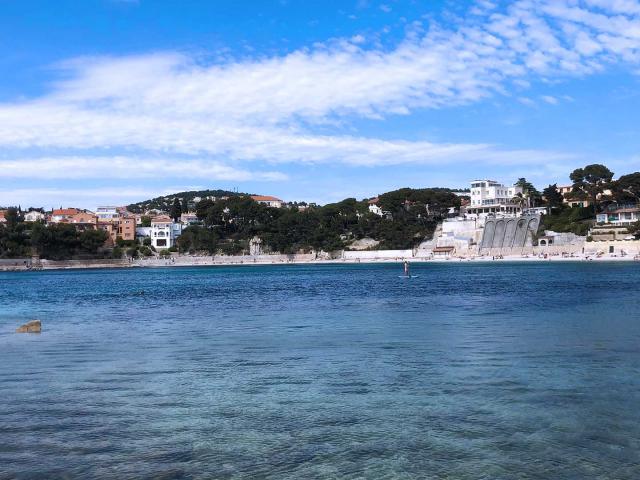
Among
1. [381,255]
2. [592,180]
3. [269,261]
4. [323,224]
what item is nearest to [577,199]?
[592,180]

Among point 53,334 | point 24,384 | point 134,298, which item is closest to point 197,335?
point 53,334

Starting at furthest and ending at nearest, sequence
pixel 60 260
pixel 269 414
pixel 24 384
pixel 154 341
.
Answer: pixel 60 260 < pixel 154 341 < pixel 24 384 < pixel 269 414

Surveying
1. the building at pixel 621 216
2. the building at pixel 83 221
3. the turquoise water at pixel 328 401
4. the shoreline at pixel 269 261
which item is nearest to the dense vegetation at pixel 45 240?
the shoreline at pixel 269 261

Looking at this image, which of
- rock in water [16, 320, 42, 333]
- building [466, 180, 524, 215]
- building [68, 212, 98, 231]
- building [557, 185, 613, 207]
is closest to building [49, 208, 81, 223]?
building [68, 212, 98, 231]

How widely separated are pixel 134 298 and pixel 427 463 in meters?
33.9

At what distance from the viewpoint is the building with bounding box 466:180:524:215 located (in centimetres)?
11931

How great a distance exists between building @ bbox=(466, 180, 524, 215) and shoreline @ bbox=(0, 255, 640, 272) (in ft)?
47.3

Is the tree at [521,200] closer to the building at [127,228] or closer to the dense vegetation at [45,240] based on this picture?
the building at [127,228]

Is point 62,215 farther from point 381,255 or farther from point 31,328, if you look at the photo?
point 31,328

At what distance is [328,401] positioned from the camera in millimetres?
10289

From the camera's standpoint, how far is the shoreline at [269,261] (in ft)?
310

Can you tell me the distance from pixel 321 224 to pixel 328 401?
383ft

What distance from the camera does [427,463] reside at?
739 centimetres

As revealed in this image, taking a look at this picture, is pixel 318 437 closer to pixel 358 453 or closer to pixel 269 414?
pixel 358 453
